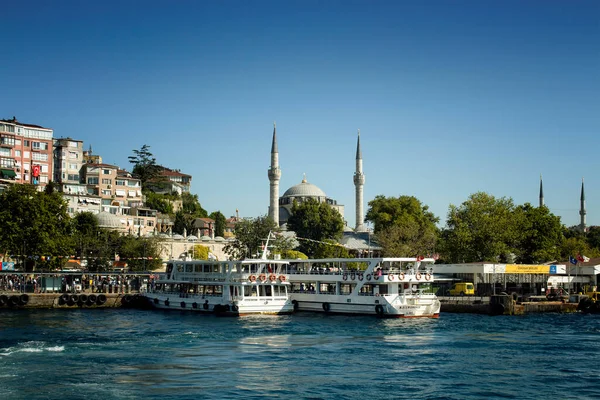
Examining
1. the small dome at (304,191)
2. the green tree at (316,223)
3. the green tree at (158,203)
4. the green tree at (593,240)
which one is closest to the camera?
the green tree at (316,223)

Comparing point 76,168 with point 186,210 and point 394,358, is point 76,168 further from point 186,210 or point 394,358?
point 394,358

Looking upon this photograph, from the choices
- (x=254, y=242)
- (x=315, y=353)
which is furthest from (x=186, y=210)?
(x=315, y=353)

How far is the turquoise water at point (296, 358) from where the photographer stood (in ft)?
85.8

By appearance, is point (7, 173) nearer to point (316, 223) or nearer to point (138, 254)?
point (138, 254)

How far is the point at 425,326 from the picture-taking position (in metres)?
43.6

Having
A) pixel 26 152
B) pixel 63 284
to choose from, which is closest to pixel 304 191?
pixel 26 152

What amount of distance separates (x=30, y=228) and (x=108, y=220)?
2725 cm

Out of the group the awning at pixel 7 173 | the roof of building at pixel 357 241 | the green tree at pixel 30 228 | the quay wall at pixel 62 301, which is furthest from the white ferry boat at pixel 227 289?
the roof of building at pixel 357 241

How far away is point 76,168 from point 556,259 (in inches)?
2403

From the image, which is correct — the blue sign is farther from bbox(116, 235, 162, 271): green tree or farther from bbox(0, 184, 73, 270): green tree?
bbox(116, 235, 162, 271): green tree

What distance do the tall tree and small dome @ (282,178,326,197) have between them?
21.9 m

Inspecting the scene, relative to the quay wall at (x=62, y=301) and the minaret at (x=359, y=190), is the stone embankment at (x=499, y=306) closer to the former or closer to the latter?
the quay wall at (x=62, y=301)

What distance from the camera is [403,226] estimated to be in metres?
86.1

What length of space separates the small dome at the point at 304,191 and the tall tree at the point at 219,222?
2192 cm
